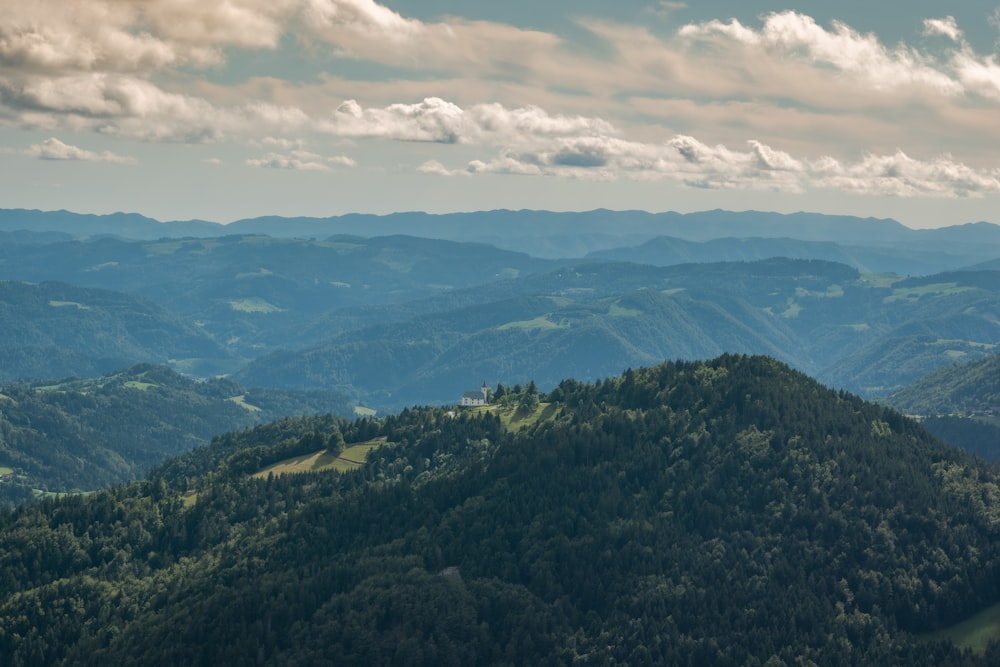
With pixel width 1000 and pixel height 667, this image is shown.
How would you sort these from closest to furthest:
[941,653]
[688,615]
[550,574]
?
[941,653], [688,615], [550,574]

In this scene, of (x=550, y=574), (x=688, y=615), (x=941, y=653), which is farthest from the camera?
(x=550, y=574)

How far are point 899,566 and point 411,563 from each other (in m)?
83.9

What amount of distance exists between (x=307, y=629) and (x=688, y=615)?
202ft

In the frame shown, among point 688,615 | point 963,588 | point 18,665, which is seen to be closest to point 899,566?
point 963,588

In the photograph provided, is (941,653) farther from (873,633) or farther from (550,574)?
(550,574)

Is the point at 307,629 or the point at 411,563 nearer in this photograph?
the point at 307,629

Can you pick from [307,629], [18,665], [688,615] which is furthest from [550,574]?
[18,665]

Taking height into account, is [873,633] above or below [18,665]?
above

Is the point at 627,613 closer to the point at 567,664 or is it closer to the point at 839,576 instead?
the point at 567,664

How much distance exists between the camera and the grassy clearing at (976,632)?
176250 mm

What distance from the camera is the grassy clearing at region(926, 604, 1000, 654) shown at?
578 ft

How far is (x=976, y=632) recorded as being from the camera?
181 meters

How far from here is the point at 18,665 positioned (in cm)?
19825

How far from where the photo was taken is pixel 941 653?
170375 millimetres
